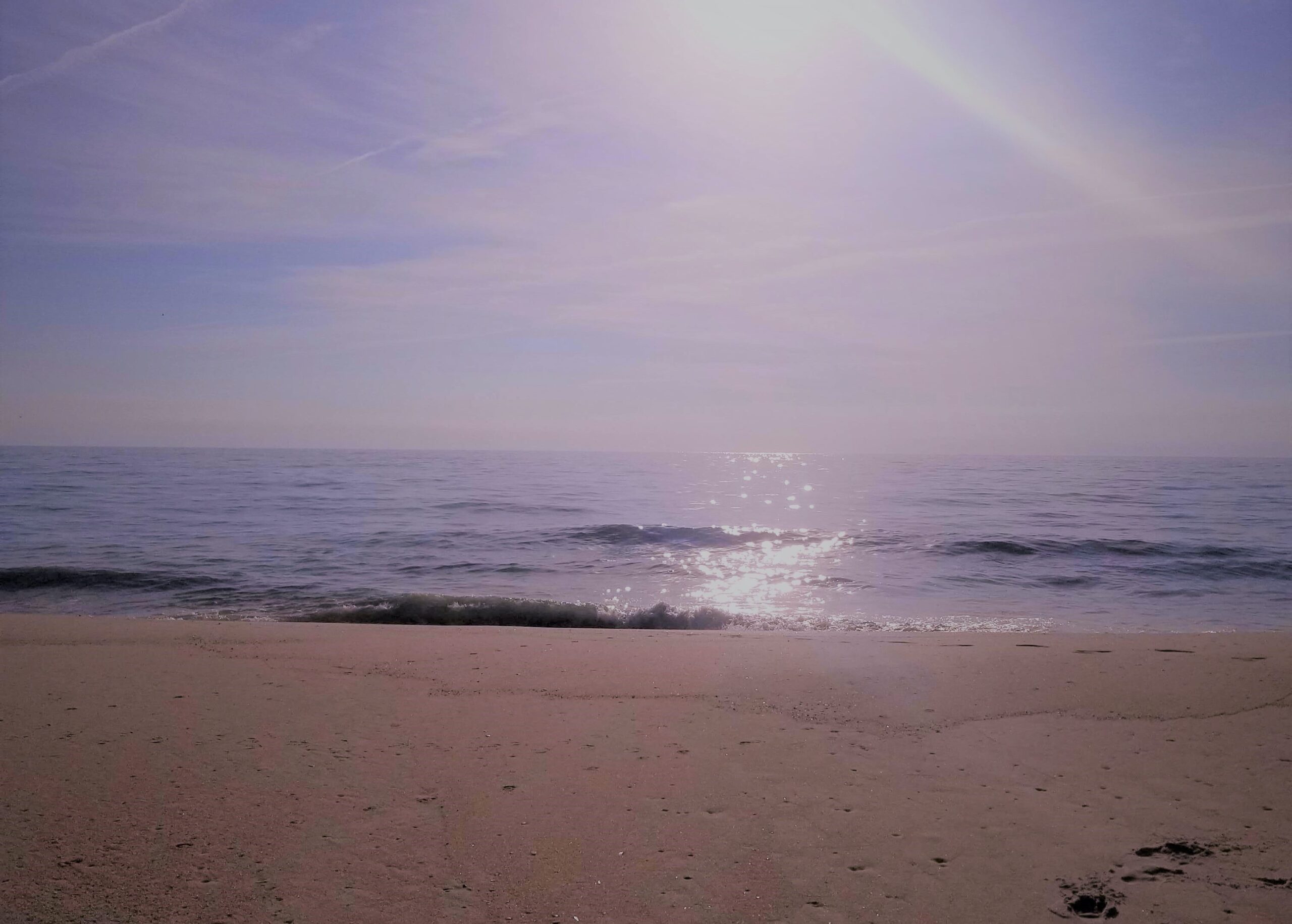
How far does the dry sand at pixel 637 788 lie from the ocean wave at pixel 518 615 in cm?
365

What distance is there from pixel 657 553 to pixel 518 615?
271 inches

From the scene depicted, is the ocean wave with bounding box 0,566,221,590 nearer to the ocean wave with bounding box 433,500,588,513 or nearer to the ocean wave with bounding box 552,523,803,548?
the ocean wave with bounding box 552,523,803,548

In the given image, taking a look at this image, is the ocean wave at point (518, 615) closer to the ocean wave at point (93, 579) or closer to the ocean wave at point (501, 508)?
the ocean wave at point (93, 579)

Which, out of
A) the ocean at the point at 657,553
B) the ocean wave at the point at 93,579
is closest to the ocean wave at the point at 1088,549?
the ocean at the point at 657,553

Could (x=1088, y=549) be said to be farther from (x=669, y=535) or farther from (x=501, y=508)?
(x=501, y=508)

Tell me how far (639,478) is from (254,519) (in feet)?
77.8

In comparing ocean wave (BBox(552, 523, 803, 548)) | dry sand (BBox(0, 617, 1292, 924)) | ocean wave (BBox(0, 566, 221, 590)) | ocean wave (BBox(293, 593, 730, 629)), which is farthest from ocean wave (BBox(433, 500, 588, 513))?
dry sand (BBox(0, 617, 1292, 924))

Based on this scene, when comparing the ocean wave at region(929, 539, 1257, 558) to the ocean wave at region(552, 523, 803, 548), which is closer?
the ocean wave at region(929, 539, 1257, 558)

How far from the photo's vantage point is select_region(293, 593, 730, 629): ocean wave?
11.1 metres

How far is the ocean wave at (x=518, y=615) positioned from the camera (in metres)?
11.1

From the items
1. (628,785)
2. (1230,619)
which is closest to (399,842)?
(628,785)

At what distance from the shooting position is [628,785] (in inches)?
175

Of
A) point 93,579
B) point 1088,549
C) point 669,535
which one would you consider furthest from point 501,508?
point 1088,549

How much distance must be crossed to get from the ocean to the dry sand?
419 centimetres
